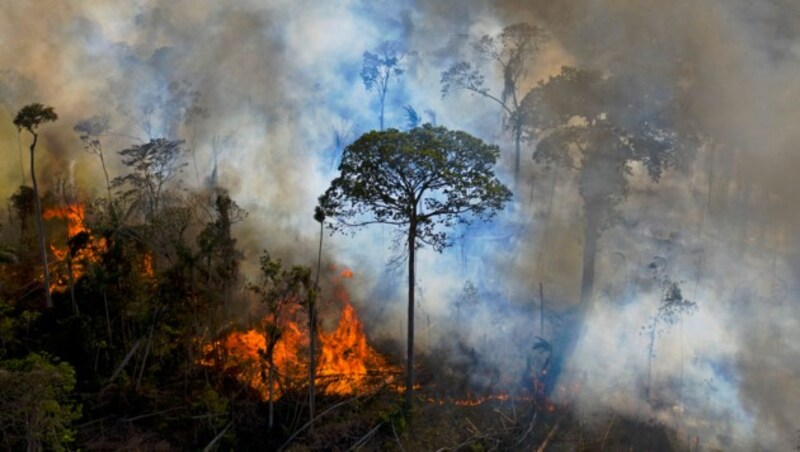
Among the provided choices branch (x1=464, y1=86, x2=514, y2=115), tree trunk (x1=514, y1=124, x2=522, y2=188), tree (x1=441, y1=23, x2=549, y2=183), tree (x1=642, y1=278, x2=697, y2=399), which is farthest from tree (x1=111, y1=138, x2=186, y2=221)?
tree (x1=642, y1=278, x2=697, y2=399)

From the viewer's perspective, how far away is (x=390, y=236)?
4019 centimetres

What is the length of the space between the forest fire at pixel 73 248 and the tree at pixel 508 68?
1006 inches

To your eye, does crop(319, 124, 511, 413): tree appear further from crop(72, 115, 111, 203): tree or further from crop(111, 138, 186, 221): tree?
crop(72, 115, 111, 203): tree

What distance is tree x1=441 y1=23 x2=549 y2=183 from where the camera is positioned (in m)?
39.8

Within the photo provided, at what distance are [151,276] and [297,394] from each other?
32.5 feet

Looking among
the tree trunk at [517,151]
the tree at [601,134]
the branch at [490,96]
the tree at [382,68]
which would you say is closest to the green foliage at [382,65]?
the tree at [382,68]

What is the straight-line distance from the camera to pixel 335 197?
75.6 ft

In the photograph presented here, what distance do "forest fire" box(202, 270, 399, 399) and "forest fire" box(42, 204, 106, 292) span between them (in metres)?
7.99

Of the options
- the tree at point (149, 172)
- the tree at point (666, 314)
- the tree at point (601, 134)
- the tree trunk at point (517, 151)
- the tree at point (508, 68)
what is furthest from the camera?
the tree at point (508, 68)

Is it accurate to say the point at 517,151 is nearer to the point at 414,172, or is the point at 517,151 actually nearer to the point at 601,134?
the point at 601,134

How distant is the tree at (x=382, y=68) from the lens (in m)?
43.8

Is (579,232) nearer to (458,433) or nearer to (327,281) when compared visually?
(327,281)

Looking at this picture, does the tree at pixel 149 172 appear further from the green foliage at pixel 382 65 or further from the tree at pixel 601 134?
the tree at pixel 601 134

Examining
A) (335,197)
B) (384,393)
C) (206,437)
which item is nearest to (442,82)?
(335,197)
